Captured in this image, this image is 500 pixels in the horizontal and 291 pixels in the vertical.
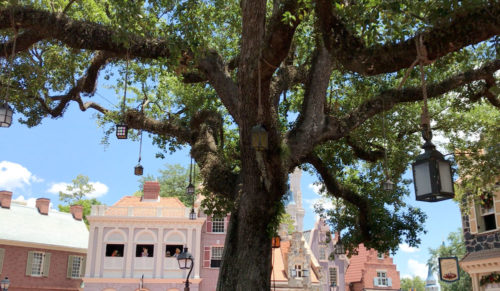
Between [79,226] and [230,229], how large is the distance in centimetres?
3411

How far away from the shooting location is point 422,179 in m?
4.35

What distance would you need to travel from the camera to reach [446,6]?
18.5 feet

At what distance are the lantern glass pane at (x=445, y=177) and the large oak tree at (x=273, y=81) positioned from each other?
1491 millimetres

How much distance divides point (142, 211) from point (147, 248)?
8.50 feet

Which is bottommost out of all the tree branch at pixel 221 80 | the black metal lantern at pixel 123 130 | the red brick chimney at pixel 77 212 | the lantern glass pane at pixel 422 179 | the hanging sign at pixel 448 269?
the hanging sign at pixel 448 269

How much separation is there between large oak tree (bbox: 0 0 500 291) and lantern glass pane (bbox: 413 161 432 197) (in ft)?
4.93

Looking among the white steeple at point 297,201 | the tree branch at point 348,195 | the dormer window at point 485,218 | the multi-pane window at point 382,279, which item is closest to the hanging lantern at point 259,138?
the tree branch at point 348,195

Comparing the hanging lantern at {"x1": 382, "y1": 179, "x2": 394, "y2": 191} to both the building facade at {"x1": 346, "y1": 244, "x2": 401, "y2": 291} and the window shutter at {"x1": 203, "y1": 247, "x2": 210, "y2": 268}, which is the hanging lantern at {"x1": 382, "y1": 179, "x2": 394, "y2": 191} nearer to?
the window shutter at {"x1": 203, "y1": 247, "x2": 210, "y2": 268}

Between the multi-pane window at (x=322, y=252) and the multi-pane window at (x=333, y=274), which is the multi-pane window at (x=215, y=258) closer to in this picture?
the multi-pane window at (x=322, y=252)

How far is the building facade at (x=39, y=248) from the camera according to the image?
3216 centimetres

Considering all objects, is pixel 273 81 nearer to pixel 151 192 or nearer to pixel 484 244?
pixel 484 244

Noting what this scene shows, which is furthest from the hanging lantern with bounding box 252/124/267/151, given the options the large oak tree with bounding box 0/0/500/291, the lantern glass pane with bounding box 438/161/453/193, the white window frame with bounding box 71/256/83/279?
the white window frame with bounding box 71/256/83/279

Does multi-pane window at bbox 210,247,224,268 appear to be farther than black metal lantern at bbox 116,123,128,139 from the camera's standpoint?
Yes

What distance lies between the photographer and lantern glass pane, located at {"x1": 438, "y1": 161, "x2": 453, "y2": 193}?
4.26 metres
